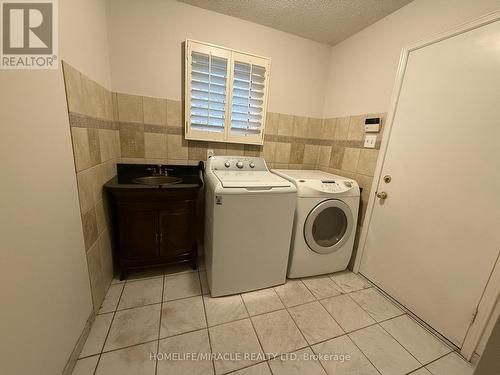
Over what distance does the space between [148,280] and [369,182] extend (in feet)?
6.82

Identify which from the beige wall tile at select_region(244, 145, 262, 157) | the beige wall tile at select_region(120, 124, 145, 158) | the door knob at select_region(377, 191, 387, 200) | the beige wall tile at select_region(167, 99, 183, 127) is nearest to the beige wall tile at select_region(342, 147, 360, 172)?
the door knob at select_region(377, 191, 387, 200)

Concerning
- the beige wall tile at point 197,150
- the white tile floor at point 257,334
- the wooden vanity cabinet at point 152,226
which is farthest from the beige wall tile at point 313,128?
the white tile floor at point 257,334

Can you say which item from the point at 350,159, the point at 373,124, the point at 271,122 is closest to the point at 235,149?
the point at 271,122

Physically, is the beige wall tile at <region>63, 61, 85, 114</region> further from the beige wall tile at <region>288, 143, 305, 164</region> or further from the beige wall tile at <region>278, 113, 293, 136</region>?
the beige wall tile at <region>288, 143, 305, 164</region>

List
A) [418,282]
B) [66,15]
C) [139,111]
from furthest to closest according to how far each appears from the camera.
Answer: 1. [139,111]
2. [418,282]
3. [66,15]

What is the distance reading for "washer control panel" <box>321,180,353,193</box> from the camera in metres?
1.66

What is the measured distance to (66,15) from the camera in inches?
39.4

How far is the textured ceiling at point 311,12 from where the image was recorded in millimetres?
1577

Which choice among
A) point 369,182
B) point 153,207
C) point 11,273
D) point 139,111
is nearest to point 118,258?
point 153,207

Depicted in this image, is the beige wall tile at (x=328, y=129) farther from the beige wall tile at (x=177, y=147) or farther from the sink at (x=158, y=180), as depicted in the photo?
the sink at (x=158, y=180)

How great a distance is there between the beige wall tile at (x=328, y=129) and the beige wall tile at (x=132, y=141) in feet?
6.22

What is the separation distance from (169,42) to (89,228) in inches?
62.4

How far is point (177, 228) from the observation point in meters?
1.69

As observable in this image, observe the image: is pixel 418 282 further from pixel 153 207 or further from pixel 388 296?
pixel 153 207
